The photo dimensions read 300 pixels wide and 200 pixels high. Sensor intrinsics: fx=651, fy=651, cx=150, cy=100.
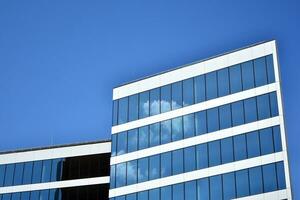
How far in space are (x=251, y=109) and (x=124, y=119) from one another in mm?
14833

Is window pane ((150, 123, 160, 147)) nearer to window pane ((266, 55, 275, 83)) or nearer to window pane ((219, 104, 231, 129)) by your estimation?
window pane ((219, 104, 231, 129))

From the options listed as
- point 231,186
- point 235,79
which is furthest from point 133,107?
point 231,186

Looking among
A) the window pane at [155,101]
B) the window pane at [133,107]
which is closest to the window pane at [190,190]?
the window pane at [155,101]

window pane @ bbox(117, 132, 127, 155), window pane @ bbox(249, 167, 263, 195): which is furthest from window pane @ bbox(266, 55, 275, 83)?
window pane @ bbox(117, 132, 127, 155)

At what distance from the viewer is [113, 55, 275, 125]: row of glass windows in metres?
62.9

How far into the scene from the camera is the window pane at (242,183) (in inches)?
2318

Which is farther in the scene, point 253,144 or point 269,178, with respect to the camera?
point 253,144

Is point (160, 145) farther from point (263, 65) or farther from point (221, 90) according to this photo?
point (263, 65)

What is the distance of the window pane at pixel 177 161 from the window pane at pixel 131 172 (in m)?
4.72

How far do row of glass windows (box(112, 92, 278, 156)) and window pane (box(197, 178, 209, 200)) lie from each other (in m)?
4.96

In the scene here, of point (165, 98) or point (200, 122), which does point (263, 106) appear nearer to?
point (200, 122)

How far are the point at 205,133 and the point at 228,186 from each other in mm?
6127

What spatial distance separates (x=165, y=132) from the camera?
66562mm

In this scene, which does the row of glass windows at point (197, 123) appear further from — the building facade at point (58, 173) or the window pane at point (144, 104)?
the building facade at point (58, 173)
